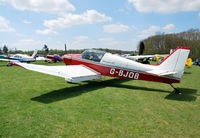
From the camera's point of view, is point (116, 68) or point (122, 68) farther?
point (116, 68)

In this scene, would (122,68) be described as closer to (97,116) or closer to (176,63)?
(176,63)

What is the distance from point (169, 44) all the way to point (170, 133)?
6368 centimetres

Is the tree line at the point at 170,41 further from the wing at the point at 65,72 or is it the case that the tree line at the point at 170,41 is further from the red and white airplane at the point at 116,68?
the wing at the point at 65,72

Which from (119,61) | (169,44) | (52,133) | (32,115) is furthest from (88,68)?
(169,44)

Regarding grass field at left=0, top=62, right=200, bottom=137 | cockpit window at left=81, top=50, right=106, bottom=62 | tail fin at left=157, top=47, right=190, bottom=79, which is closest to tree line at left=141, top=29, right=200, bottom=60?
tail fin at left=157, top=47, right=190, bottom=79

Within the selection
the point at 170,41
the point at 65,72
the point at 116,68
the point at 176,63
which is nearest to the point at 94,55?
the point at 116,68

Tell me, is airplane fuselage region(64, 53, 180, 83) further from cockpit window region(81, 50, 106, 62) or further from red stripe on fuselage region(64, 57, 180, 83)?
cockpit window region(81, 50, 106, 62)

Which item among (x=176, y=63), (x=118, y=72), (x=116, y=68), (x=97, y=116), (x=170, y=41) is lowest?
(x=97, y=116)

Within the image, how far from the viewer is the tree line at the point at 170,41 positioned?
56.2 metres

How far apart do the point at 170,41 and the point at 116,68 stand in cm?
6110

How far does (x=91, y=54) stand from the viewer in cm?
854

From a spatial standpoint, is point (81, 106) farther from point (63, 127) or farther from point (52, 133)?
point (52, 133)

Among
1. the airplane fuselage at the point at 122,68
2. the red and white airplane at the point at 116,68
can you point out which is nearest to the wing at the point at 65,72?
the red and white airplane at the point at 116,68

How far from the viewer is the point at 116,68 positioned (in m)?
7.59
